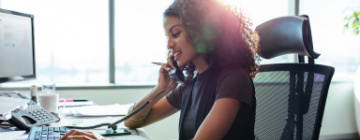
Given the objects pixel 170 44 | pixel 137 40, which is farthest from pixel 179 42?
pixel 137 40

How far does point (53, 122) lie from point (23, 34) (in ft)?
1.55

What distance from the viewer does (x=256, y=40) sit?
112 cm

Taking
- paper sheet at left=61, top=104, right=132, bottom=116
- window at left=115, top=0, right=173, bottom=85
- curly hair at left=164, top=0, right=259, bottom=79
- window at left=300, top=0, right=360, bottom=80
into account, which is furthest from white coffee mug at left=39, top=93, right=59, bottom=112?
window at left=300, top=0, right=360, bottom=80

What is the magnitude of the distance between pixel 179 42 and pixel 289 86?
1.41 ft

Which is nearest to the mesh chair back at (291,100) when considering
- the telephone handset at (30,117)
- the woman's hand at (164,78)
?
the woman's hand at (164,78)

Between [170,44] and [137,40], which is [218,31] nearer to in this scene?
[170,44]

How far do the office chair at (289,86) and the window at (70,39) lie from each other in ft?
6.67

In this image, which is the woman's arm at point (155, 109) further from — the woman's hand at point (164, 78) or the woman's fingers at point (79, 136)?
the woman's fingers at point (79, 136)

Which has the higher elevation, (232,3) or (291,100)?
(232,3)

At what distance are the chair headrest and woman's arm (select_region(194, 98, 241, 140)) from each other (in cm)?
37

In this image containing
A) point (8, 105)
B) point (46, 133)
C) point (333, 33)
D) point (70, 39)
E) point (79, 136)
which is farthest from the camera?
point (333, 33)

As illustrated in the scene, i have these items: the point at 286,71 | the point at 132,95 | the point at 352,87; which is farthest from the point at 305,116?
the point at 352,87

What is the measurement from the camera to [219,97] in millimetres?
898

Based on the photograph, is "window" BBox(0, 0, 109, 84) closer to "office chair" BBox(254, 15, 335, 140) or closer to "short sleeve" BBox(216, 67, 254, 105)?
"office chair" BBox(254, 15, 335, 140)
